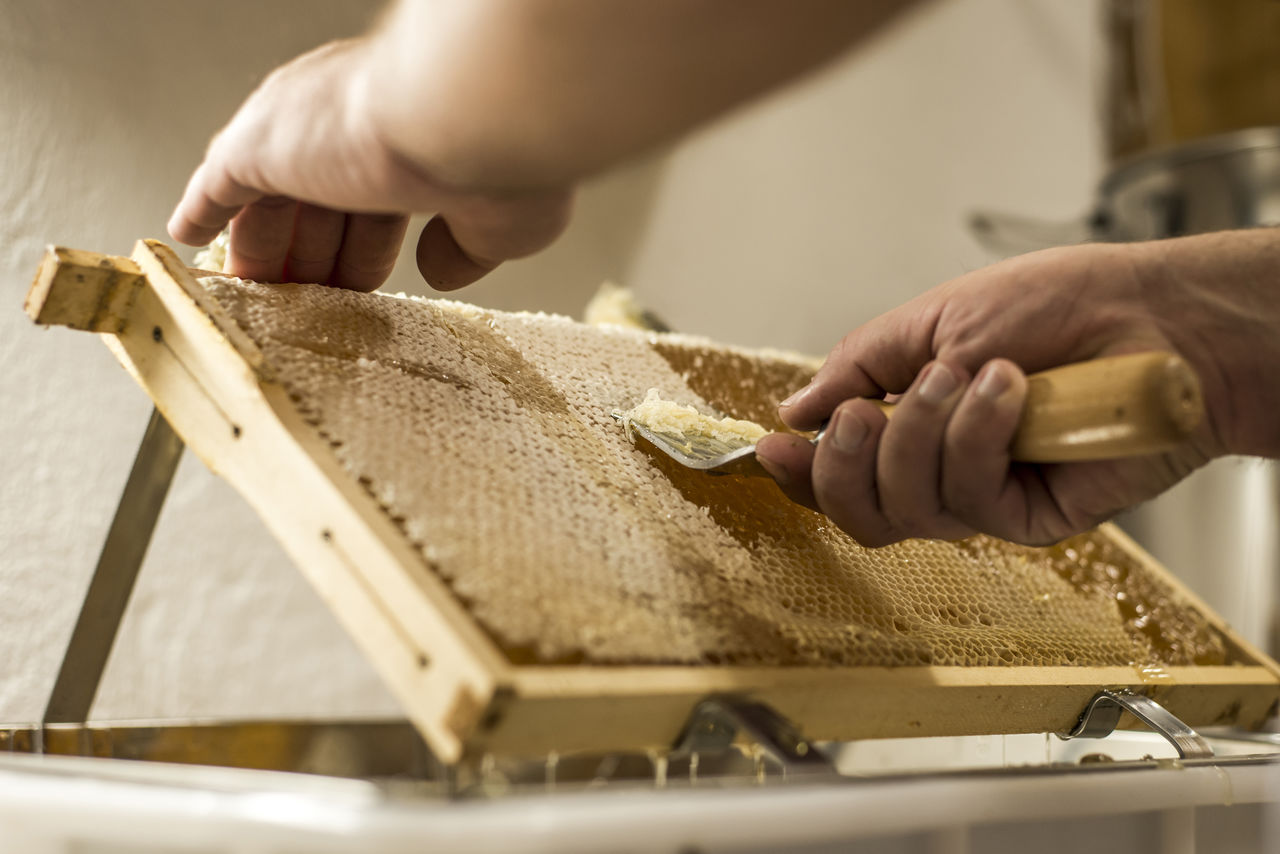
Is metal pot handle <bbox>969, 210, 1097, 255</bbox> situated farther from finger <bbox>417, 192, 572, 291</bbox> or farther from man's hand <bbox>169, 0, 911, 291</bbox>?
man's hand <bbox>169, 0, 911, 291</bbox>

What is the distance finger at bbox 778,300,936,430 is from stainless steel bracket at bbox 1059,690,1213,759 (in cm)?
31

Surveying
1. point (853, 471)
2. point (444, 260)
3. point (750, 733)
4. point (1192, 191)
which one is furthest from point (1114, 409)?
point (1192, 191)

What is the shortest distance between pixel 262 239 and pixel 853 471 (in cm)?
49

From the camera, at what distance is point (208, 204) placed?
72 cm

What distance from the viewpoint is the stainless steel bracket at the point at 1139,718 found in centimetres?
73

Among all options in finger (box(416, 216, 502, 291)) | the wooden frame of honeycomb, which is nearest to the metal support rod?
the wooden frame of honeycomb

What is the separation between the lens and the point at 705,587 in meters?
0.65

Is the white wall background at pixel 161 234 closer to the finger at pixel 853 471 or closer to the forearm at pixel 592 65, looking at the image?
the forearm at pixel 592 65

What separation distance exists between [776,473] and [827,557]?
10cm

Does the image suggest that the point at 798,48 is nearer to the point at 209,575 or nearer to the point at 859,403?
the point at 859,403

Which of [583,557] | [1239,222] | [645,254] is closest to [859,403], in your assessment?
[583,557]

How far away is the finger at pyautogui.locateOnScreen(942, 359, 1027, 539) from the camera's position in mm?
614

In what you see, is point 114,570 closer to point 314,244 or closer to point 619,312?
point 314,244

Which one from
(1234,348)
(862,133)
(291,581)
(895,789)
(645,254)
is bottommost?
(291,581)
